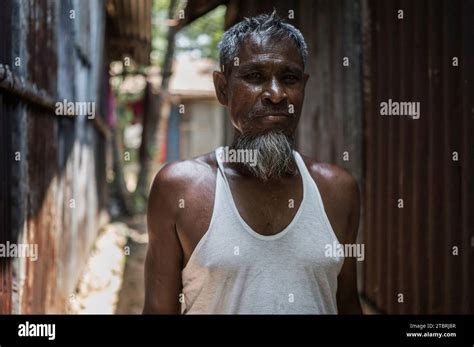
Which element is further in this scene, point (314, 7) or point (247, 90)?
point (314, 7)

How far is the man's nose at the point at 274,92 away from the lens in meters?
1.72


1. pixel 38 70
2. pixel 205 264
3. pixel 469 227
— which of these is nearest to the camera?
pixel 205 264

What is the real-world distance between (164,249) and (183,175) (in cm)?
24

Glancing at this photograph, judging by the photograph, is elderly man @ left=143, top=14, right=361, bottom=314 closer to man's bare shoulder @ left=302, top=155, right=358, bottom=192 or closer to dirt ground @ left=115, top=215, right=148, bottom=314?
man's bare shoulder @ left=302, top=155, right=358, bottom=192

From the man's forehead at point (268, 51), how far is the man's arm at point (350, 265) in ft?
1.46

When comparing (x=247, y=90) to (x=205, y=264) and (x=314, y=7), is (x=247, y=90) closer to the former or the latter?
(x=205, y=264)

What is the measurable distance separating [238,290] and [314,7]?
12.4 feet

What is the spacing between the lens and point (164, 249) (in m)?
1.74

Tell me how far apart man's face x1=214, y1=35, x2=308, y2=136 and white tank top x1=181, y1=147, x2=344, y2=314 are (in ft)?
0.92

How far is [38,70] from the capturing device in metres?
2.85

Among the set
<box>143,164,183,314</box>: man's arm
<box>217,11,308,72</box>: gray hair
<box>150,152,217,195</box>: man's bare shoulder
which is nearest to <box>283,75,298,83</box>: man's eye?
Answer: <box>217,11,308,72</box>: gray hair

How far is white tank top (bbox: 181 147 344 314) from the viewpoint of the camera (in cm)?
164

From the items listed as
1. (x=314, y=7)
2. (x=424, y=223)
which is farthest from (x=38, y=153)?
(x=314, y=7)
